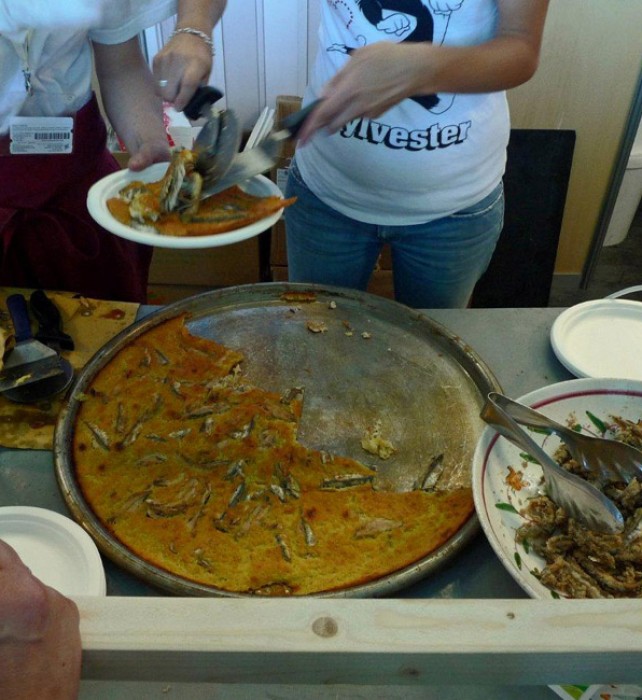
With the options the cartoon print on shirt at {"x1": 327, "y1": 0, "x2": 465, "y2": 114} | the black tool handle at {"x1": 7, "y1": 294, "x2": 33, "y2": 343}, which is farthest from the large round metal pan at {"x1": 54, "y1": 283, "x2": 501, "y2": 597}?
the cartoon print on shirt at {"x1": 327, "y1": 0, "x2": 465, "y2": 114}

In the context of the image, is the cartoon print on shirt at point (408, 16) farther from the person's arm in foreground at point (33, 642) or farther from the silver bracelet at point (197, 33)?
the person's arm in foreground at point (33, 642)

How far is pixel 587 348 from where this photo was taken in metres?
1.23

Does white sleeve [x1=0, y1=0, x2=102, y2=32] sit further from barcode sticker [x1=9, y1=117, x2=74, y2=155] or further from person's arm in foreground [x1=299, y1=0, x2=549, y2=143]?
person's arm in foreground [x1=299, y1=0, x2=549, y2=143]

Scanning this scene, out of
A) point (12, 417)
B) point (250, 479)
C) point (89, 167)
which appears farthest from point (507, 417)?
point (89, 167)

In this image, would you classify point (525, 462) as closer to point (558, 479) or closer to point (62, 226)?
point (558, 479)

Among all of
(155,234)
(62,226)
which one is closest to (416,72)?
(155,234)

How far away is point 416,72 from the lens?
3.16 ft

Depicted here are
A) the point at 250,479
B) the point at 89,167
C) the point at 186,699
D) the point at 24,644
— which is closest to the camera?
the point at 24,644

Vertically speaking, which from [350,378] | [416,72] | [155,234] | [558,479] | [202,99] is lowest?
[350,378]

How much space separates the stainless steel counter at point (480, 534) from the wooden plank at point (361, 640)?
0.18 ft

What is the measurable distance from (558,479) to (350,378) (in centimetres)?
45

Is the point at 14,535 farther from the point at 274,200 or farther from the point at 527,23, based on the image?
the point at 527,23

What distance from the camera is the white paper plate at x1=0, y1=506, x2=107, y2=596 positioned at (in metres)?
0.83

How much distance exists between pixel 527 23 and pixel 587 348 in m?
0.61
